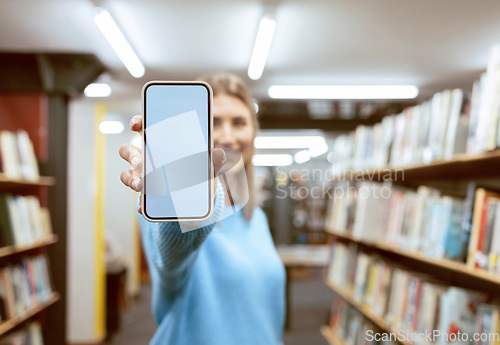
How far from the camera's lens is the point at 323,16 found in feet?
6.44

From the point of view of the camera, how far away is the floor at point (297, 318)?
11.9 feet

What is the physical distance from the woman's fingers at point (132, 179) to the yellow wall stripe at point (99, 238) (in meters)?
3.45

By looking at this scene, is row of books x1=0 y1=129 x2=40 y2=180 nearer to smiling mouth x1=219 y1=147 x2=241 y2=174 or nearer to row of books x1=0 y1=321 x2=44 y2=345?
row of books x1=0 y1=321 x2=44 y2=345

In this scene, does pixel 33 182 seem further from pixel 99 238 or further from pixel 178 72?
pixel 178 72

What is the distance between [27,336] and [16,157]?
3.32 feet

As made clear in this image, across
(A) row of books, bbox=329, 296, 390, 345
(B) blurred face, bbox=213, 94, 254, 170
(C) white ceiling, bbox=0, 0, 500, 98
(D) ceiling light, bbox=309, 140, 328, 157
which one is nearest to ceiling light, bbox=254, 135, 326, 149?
(D) ceiling light, bbox=309, 140, 328, 157

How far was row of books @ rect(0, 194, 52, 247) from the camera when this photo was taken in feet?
6.46

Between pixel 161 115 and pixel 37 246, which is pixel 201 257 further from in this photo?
pixel 37 246

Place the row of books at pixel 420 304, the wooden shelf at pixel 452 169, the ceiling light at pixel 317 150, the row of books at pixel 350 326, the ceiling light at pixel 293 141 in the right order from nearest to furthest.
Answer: the wooden shelf at pixel 452 169
the row of books at pixel 420 304
the row of books at pixel 350 326
the ceiling light at pixel 317 150
the ceiling light at pixel 293 141

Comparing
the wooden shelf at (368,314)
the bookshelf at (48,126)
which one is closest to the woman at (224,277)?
the wooden shelf at (368,314)

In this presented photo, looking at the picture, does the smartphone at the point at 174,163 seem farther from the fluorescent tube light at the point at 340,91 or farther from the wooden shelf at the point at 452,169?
the fluorescent tube light at the point at 340,91

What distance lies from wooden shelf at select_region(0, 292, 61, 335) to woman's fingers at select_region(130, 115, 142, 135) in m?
2.06

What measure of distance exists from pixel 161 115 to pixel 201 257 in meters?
0.36

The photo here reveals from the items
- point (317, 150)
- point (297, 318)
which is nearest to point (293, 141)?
point (297, 318)
